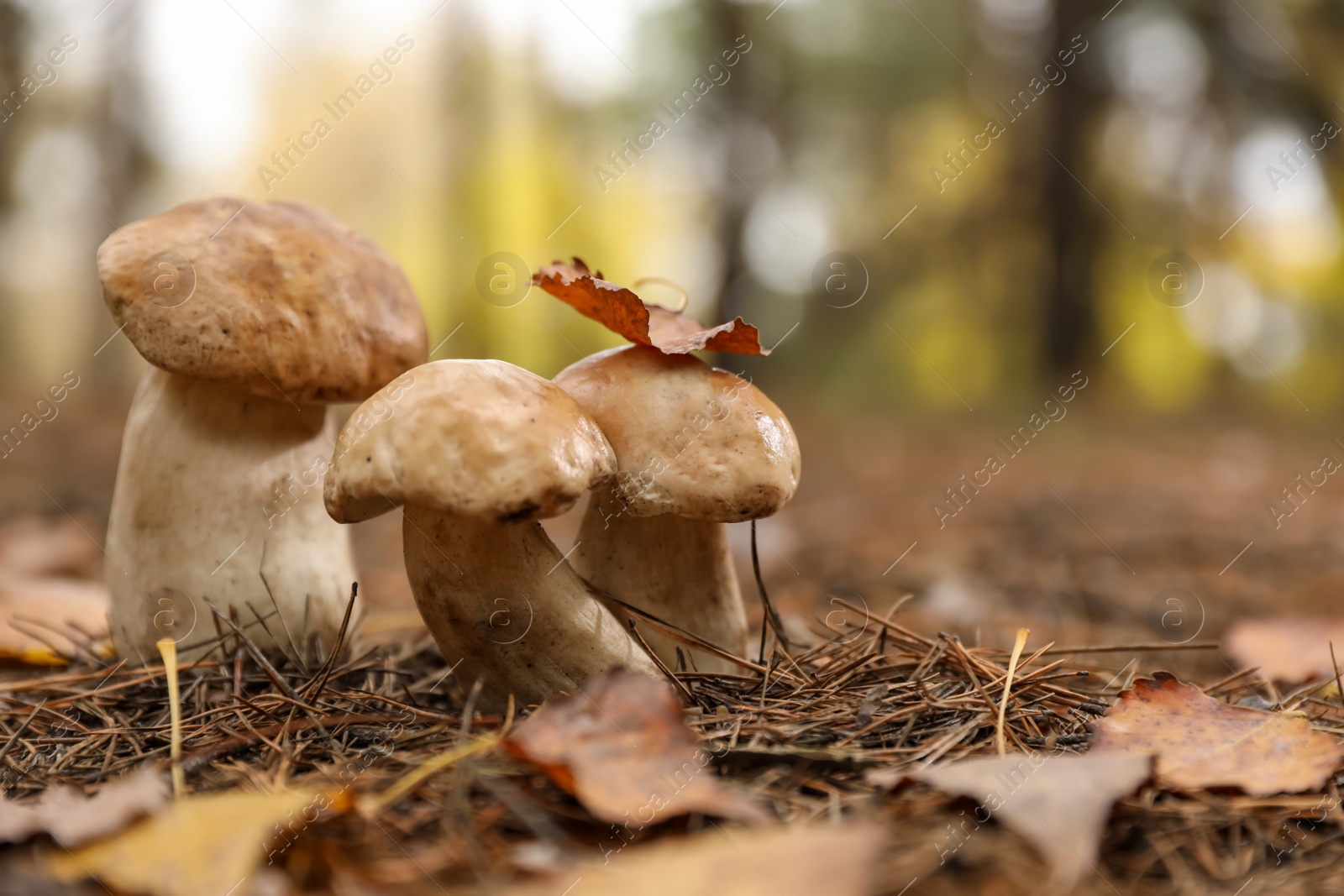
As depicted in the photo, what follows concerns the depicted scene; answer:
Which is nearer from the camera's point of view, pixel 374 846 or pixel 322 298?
pixel 374 846

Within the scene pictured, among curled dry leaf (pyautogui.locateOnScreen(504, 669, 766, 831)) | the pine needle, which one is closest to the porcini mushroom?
curled dry leaf (pyautogui.locateOnScreen(504, 669, 766, 831))

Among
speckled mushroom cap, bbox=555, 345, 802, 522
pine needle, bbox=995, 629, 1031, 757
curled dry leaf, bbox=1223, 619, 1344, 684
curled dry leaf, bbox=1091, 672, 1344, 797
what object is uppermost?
speckled mushroom cap, bbox=555, 345, 802, 522

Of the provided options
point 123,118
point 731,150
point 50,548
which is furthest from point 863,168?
point 50,548

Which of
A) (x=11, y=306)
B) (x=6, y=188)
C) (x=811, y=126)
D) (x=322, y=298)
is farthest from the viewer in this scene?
(x=11, y=306)

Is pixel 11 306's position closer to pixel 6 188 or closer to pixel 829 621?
pixel 6 188

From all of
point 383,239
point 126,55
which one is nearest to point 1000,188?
point 126,55

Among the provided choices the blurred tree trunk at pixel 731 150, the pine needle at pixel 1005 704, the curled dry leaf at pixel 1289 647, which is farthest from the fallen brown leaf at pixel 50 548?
the blurred tree trunk at pixel 731 150

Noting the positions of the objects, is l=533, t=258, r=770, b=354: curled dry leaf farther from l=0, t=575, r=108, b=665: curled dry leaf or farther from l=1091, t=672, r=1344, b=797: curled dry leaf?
l=0, t=575, r=108, b=665: curled dry leaf
